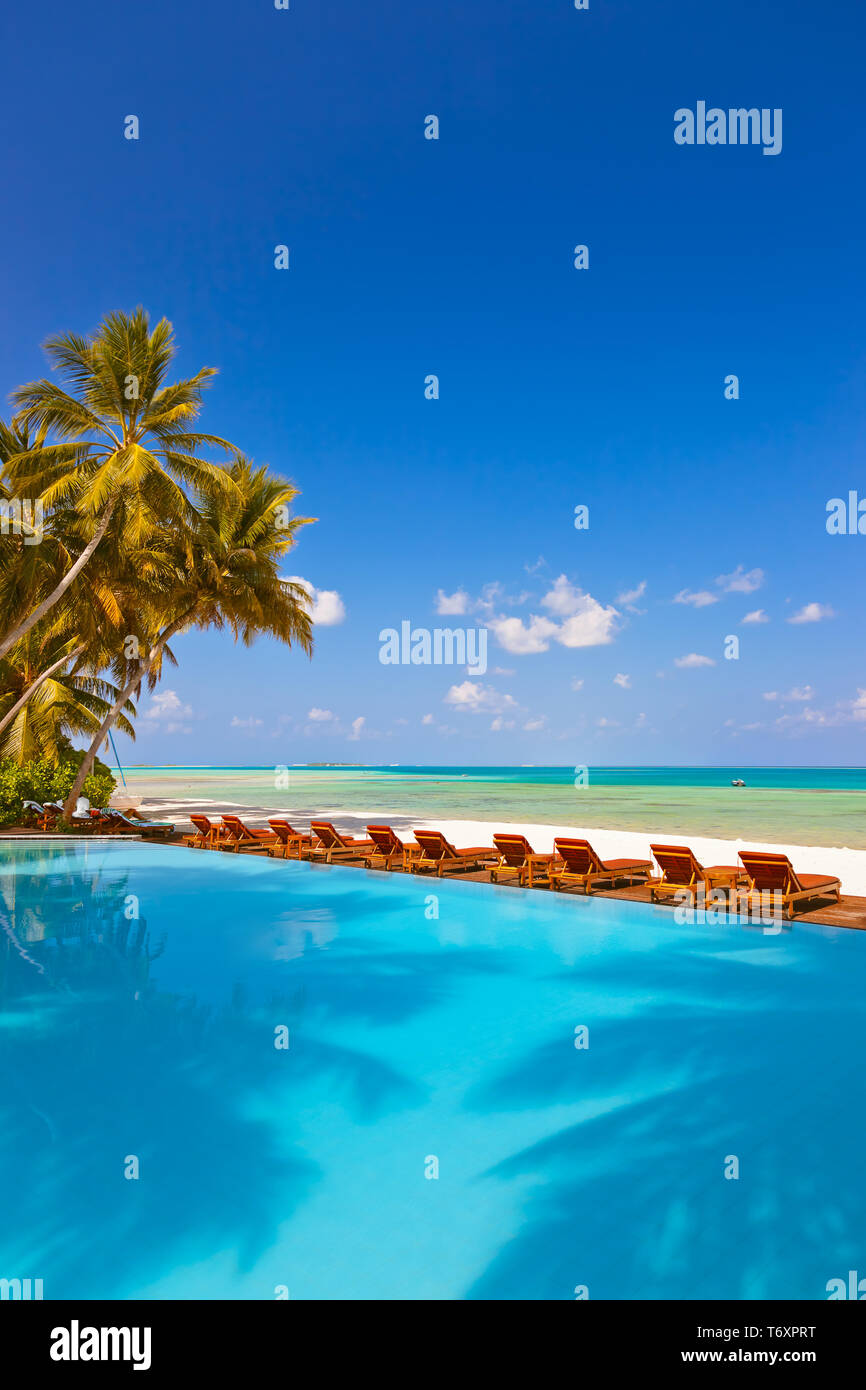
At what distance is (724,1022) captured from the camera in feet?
21.9

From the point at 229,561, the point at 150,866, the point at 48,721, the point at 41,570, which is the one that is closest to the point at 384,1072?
the point at 150,866

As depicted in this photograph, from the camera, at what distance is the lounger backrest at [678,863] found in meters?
11.4

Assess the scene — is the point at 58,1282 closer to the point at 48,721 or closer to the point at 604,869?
the point at 604,869

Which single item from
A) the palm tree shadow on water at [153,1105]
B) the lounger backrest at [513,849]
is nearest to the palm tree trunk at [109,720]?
the lounger backrest at [513,849]

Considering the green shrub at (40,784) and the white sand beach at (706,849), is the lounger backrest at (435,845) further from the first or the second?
the green shrub at (40,784)

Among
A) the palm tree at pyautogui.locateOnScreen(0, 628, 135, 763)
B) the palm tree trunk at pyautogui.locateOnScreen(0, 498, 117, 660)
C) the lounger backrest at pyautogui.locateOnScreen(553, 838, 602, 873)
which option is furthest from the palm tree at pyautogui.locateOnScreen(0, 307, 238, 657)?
the lounger backrest at pyautogui.locateOnScreen(553, 838, 602, 873)

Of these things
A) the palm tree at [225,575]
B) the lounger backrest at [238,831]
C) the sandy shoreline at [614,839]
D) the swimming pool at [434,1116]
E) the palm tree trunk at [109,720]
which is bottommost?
the sandy shoreline at [614,839]

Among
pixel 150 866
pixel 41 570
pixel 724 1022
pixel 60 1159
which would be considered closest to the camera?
pixel 60 1159

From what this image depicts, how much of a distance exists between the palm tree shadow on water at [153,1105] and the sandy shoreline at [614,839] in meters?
9.82

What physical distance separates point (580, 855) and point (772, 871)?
9.73 ft

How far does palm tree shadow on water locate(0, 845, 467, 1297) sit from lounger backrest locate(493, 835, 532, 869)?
15.9 feet

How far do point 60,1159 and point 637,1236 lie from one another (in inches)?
131

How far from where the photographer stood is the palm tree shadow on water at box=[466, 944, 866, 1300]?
142 inches

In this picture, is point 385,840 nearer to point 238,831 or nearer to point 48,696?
point 238,831
